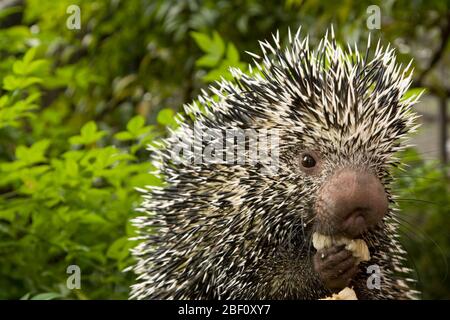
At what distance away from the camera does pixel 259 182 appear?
6.41 ft

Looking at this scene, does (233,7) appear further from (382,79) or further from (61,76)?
(382,79)

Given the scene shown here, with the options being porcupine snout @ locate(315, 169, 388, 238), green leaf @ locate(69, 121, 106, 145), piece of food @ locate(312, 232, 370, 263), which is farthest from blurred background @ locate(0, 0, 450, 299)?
porcupine snout @ locate(315, 169, 388, 238)

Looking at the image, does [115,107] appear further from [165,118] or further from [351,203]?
[351,203]

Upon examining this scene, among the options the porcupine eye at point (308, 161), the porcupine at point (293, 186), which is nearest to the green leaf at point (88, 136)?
the porcupine at point (293, 186)

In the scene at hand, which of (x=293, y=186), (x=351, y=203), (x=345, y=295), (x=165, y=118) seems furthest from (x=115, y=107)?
(x=351, y=203)

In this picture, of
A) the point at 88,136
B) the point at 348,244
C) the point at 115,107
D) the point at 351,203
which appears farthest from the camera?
the point at 115,107

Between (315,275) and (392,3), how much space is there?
8.16ft

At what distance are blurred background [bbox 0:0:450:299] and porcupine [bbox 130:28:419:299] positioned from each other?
0.27 m

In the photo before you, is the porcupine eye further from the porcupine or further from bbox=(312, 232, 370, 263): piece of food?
bbox=(312, 232, 370, 263): piece of food

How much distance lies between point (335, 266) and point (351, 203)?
10.9 inches

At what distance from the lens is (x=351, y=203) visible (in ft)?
5.46

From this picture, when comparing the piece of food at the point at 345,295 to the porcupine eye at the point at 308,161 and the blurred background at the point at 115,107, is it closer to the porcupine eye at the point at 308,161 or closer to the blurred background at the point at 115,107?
the blurred background at the point at 115,107

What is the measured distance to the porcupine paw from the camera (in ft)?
6.05

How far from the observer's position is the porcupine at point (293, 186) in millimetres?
1857
